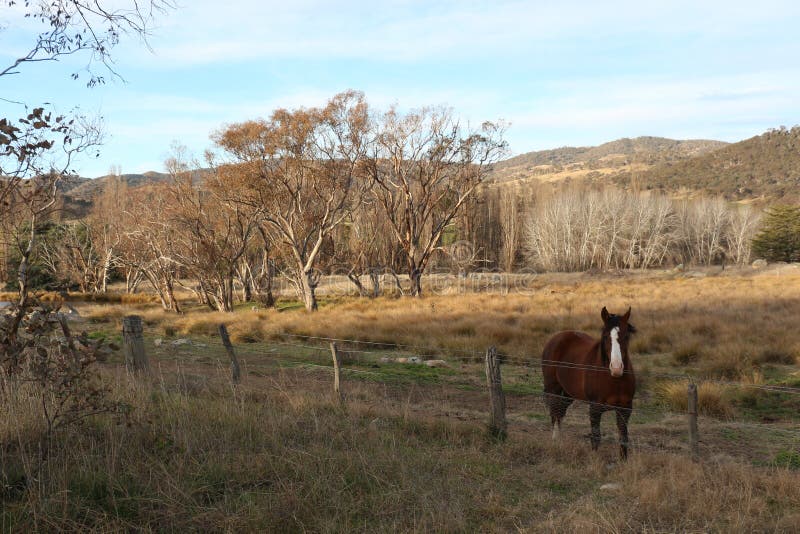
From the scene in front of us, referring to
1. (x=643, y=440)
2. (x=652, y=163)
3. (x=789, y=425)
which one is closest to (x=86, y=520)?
(x=643, y=440)

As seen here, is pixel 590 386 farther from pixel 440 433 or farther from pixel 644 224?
pixel 644 224

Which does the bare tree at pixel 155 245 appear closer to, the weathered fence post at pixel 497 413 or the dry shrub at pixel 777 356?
the dry shrub at pixel 777 356

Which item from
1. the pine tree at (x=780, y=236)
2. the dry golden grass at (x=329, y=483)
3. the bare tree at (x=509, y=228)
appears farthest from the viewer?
the bare tree at (x=509, y=228)

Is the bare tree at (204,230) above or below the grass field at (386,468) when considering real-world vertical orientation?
above

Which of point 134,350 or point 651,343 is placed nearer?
point 134,350

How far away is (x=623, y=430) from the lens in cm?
691

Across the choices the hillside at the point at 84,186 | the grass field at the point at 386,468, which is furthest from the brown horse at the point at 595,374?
the hillside at the point at 84,186

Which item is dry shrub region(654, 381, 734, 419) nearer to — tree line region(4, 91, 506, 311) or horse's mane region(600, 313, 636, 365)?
horse's mane region(600, 313, 636, 365)

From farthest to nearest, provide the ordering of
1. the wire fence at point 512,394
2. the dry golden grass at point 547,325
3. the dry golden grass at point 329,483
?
the dry golden grass at point 547,325 < the wire fence at point 512,394 < the dry golden grass at point 329,483

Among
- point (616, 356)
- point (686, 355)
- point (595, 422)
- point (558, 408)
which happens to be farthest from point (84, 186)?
point (616, 356)

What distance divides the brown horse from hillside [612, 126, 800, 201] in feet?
296

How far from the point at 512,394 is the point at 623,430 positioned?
16.2ft

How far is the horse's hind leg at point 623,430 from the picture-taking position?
267 inches

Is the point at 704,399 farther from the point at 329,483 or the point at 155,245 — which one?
the point at 155,245
